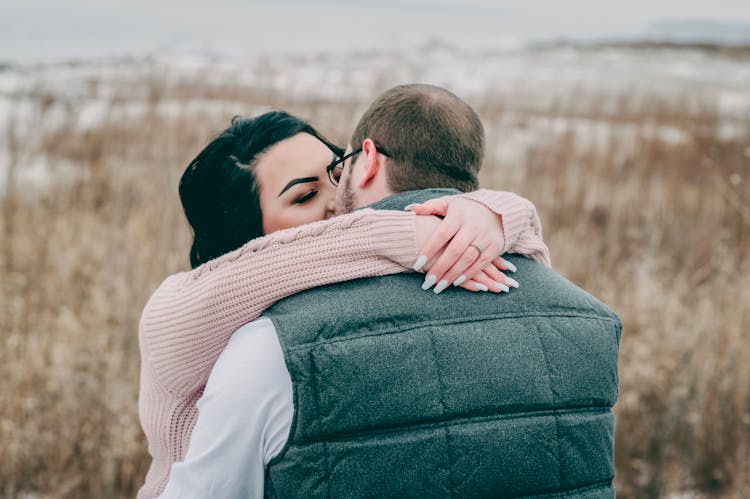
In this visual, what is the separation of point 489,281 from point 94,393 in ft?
8.44

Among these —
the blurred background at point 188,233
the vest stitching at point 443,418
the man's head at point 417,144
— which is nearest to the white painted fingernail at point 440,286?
the vest stitching at point 443,418

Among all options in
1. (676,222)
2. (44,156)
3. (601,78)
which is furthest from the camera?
(601,78)

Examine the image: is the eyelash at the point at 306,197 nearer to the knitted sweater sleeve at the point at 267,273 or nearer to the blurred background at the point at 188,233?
the knitted sweater sleeve at the point at 267,273

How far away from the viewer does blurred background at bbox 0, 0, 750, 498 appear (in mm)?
3268

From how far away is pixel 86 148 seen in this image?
7.11 meters

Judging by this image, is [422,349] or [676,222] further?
[676,222]

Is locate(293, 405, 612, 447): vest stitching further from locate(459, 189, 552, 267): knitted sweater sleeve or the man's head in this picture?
the man's head

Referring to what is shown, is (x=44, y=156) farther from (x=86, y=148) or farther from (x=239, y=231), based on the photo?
(x=239, y=231)

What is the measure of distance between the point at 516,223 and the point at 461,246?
0.62ft

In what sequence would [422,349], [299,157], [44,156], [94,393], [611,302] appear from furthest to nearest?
[44,156] → [611,302] → [94,393] → [299,157] → [422,349]

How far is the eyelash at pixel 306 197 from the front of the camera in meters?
1.78

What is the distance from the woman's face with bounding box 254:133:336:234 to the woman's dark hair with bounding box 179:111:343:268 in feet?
0.07

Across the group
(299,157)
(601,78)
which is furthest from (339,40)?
(299,157)

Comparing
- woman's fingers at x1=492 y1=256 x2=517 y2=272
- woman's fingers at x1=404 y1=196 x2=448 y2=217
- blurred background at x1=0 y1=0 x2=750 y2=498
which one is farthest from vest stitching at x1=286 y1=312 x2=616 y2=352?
blurred background at x1=0 y1=0 x2=750 y2=498
